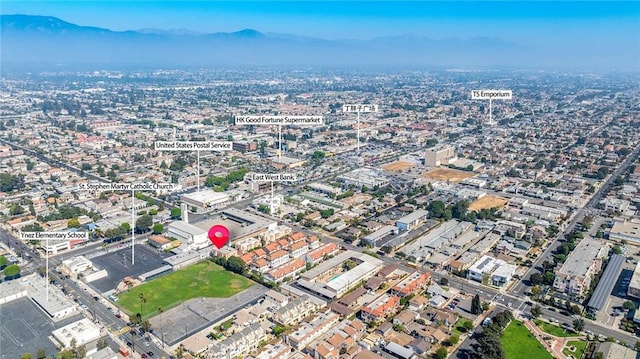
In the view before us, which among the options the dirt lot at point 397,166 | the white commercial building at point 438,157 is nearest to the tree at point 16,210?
the dirt lot at point 397,166

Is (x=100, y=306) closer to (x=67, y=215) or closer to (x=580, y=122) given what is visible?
(x=67, y=215)

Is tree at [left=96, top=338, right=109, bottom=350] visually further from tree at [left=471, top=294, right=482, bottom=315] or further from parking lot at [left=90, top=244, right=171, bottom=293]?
tree at [left=471, top=294, right=482, bottom=315]

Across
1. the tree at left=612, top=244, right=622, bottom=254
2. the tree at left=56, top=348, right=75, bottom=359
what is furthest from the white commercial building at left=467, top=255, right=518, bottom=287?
the tree at left=56, top=348, right=75, bottom=359

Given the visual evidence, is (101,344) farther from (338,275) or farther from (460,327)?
(460,327)

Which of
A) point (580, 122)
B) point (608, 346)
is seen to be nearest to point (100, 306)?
point (608, 346)

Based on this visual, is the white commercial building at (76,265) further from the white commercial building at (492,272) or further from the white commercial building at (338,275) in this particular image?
the white commercial building at (492,272)

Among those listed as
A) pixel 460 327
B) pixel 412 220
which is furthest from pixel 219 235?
pixel 460 327
